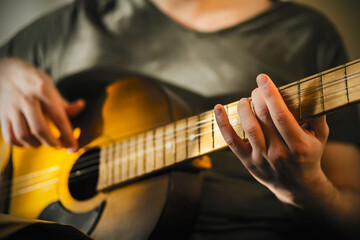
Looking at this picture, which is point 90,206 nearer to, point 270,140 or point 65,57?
point 270,140

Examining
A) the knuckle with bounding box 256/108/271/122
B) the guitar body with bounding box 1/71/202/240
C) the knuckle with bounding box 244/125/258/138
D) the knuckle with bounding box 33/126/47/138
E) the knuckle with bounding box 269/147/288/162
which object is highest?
the knuckle with bounding box 256/108/271/122

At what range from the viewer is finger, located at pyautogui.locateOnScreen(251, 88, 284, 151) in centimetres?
42

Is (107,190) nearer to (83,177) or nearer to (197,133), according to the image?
(83,177)

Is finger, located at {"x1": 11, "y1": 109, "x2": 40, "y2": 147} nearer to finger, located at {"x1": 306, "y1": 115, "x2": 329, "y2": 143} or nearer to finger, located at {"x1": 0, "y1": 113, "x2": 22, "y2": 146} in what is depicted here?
finger, located at {"x1": 0, "y1": 113, "x2": 22, "y2": 146}

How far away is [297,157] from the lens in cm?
43

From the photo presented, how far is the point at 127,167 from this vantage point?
583 mm

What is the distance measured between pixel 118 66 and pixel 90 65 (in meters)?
0.09

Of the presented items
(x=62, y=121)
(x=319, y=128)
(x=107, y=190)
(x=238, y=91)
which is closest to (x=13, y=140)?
(x=62, y=121)

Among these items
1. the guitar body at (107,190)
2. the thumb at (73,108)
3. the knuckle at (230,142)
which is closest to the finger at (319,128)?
the knuckle at (230,142)

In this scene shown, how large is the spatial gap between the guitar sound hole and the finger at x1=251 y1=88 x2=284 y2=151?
14.2 inches

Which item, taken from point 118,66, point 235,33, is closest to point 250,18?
point 235,33

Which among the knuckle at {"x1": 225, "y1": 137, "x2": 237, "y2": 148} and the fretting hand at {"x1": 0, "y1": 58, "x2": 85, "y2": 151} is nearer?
the knuckle at {"x1": 225, "y1": 137, "x2": 237, "y2": 148}

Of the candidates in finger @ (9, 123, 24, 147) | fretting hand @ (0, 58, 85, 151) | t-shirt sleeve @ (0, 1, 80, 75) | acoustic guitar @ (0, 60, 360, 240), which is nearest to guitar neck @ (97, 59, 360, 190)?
acoustic guitar @ (0, 60, 360, 240)

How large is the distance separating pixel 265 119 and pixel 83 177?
0.40 metres
